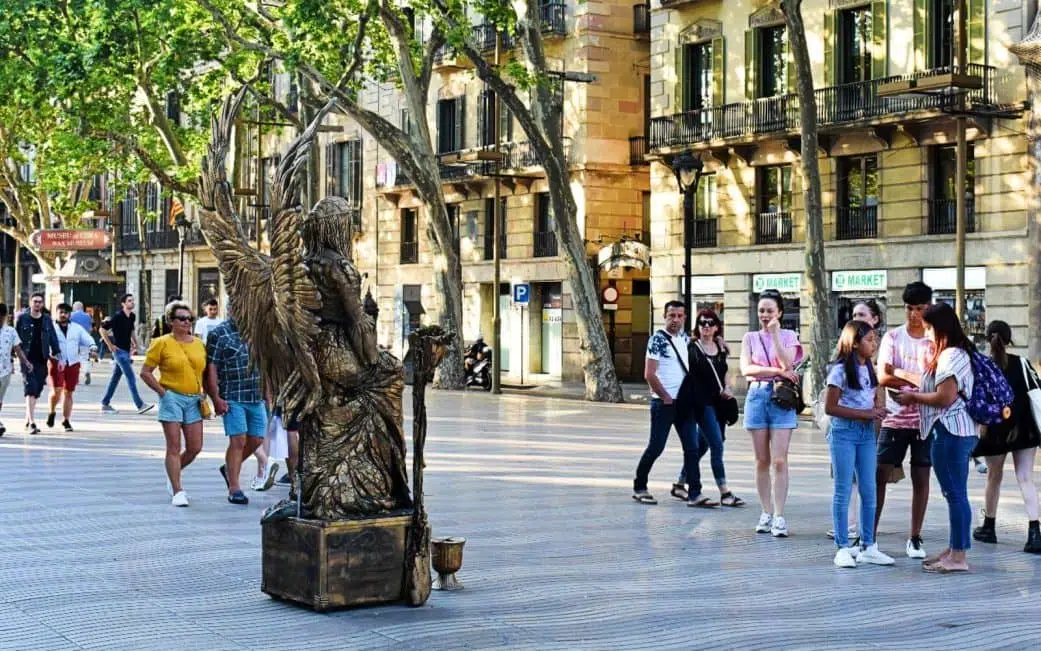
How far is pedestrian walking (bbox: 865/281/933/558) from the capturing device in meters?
10.9

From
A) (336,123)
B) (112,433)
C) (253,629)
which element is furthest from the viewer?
(336,123)

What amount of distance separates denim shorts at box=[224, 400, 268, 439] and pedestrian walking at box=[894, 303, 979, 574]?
575cm

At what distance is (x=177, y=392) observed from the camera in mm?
13461

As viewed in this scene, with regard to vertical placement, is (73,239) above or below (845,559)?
above

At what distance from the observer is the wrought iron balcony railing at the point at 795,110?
A: 98.3 feet

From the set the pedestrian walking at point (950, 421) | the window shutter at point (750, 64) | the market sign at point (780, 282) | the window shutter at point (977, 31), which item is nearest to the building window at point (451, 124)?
the window shutter at point (750, 64)

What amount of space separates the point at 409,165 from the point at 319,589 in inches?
1046

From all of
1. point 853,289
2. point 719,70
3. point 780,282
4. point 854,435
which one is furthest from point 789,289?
point 854,435

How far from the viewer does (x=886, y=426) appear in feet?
37.3

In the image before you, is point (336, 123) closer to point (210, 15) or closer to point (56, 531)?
point (210, 15)

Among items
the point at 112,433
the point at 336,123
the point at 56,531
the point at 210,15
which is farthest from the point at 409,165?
the point at 56,531

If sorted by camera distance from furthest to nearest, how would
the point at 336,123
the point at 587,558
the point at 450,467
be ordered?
the point at 336,123 < the point at 450,467 < the point at 587,558

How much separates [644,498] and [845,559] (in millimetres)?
3605

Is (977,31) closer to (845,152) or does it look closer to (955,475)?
(845,152)
